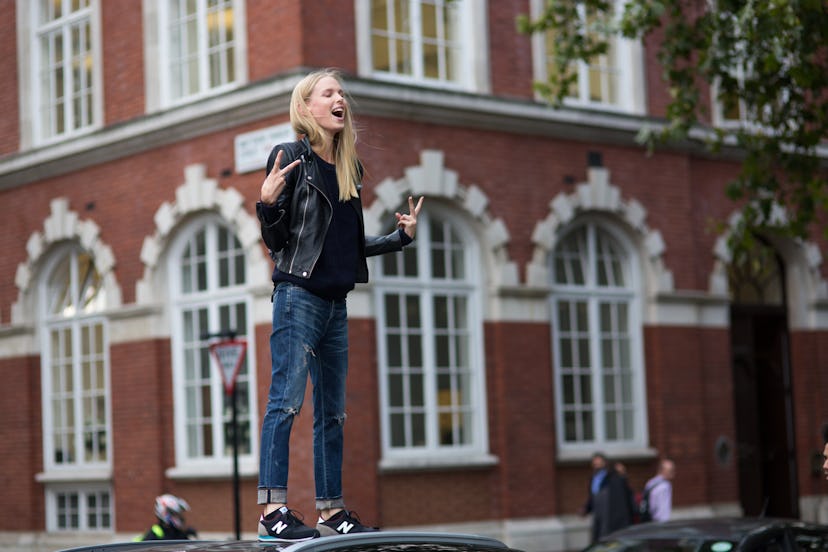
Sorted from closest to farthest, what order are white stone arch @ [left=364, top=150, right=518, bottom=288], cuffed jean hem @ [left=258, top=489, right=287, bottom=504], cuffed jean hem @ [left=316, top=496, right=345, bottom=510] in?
cuffed jean hem @ [left=258, top=489, right=287, bottom=504] < cuffed jean hem @ [left=316, top=496, right=345, bottom=510] < white stone arch @ [left=364, top=150, right=518, bottom=288]

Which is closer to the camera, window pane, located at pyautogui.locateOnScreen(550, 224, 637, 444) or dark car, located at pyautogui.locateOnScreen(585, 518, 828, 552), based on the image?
dark car, located at pyautogui.locateOnScreen(585, 518, 828, 552)

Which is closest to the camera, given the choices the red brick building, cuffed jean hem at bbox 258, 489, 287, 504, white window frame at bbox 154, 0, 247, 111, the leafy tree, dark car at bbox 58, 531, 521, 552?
dark car at bbox 58, 531, 521, 552

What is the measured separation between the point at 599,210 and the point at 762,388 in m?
5.01

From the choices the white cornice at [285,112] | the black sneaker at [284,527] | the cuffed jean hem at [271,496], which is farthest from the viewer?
the white cornice at [285,112]

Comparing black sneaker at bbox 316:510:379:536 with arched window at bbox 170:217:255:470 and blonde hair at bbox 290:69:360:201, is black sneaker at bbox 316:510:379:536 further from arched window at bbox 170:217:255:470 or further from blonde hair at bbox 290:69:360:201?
arched window at bbox 170:217:255:470

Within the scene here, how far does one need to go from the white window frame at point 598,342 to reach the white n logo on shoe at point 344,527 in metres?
14.4

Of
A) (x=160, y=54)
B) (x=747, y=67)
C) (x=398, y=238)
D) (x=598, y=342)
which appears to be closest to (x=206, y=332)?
(x=160, y=54)

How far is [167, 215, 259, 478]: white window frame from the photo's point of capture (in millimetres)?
18047

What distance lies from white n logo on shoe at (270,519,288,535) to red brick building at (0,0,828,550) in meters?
11.8

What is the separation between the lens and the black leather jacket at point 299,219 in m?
5.48

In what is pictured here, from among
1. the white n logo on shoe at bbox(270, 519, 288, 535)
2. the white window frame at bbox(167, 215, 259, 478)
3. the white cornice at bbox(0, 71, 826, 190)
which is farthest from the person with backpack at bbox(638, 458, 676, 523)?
the white n logo on shoe at bbox(270, 519, 288, 535)

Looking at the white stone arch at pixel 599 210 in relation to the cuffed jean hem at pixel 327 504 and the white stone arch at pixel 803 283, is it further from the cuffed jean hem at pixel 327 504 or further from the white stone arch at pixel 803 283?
the cuffed jean hem at pixel 327 504

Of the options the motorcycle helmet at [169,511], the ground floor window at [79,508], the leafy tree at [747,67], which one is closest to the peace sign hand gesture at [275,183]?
the motorcycle helmet at [169,511]

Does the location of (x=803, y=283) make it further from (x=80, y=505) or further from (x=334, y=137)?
(x=334, y=137)
